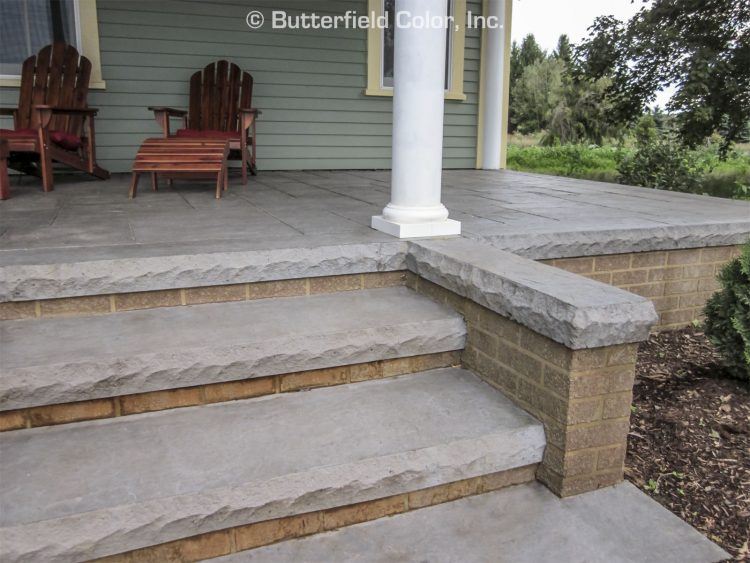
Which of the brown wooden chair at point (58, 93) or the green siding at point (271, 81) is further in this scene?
the green siding at point (271, 81)

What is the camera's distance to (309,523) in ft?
5.17

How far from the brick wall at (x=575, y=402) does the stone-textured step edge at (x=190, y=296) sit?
75cm

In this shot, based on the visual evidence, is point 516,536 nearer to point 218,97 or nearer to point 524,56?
point 218,97

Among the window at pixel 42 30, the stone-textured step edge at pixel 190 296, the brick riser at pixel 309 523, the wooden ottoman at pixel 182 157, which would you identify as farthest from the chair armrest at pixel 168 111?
the brick riser at pixel 309 523

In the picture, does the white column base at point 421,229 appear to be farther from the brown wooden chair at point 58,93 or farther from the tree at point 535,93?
the tree at point 535,93

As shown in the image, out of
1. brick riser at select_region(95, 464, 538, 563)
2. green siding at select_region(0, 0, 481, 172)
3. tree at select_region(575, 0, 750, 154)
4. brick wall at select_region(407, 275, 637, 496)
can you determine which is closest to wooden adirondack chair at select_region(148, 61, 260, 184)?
green siding at select_region(0, 0, 481, 172)

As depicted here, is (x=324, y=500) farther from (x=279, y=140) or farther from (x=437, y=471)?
(x=279, y=140)

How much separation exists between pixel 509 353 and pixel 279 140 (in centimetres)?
457

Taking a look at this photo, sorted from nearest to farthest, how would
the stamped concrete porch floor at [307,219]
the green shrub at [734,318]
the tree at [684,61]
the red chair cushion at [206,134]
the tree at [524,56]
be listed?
1. the green shrub at [734,318]
2. the stamped concrete porch floor at [307,219]
3. the red chair cushion at [206,134]
4. the tree at [684,61]
5. the tree at [524,56]

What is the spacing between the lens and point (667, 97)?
9.63m

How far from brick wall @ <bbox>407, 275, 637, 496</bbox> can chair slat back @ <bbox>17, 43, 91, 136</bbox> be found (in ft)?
13.6

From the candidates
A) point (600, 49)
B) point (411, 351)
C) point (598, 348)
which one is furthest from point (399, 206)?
point (600, 49)

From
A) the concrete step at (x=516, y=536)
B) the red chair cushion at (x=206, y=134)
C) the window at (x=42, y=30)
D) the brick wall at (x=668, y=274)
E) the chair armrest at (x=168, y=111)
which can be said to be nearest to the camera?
the concrete step at (x=516, y=536)

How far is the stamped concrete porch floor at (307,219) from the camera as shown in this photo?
2490mm
